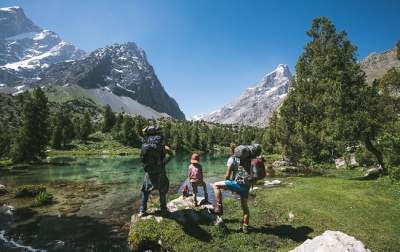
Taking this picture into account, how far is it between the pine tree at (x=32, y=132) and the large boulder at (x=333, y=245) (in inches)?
2865

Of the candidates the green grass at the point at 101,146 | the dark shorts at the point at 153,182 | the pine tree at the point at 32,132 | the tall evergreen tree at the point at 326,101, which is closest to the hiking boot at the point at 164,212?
the dark shorts at the point at 153,182

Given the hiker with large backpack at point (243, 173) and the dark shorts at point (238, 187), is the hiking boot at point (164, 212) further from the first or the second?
the dark shorts at point (238, 187)

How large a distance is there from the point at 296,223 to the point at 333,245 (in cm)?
678

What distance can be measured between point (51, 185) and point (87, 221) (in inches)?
845

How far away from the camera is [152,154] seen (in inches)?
570

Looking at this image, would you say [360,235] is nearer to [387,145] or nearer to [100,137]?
[387,145]

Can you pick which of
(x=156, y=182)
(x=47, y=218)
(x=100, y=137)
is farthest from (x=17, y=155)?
(x=100, y=137)

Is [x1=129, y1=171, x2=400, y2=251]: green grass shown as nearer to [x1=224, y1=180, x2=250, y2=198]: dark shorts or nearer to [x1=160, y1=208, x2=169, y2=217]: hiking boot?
[x1=160, y1=208, x2=169, y2=217]: hiking boot

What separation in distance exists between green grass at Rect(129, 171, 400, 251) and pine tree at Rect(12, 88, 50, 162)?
63702 mm

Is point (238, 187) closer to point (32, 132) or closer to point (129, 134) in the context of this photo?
point (32, 132)

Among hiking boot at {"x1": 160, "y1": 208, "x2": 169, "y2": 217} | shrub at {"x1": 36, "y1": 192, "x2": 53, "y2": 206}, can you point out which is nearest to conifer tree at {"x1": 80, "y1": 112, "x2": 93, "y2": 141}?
shrub at {"x1": 36, "y1": 192, "x2": 53, "y2": 206}

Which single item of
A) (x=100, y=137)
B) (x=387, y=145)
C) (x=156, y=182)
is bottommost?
(x=156, y=182)

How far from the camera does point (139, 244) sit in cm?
1366

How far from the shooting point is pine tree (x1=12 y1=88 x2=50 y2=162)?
70.5 meters
